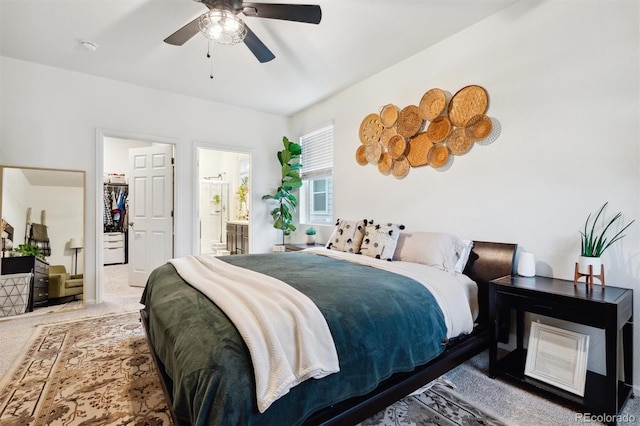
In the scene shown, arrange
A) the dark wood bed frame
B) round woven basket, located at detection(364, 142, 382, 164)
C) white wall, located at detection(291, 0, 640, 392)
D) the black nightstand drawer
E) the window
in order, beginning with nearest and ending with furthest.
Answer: the dark wood bed frame < the black nightstand drawer < white wall, located at detection(291, 0, 640, 392) < round woven basket, located at detection(364, 142, 382, 164) < the window

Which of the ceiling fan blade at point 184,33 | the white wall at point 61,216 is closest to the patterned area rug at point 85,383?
the white wall at point 61,216

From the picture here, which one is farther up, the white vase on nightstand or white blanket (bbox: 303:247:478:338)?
the white vase on nightstand

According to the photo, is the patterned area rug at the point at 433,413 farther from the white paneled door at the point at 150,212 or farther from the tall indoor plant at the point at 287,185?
the white paneled door at the point at 150,212

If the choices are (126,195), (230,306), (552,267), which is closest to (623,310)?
(552,267)

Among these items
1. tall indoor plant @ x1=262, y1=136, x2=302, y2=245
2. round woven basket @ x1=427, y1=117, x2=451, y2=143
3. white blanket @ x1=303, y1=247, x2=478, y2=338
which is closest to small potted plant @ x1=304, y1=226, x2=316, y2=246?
tall indoor plant @ x1=262, y1=136, x2=302, y2=245

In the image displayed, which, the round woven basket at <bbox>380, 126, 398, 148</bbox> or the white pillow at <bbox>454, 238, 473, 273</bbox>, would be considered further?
the round woven basket at <bbox>380, 126, 398, 148</bbox>

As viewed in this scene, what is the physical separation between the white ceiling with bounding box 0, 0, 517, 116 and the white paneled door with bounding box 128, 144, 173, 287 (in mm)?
1120

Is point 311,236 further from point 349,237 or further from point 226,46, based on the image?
point 226,46

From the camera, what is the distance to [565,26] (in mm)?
2156

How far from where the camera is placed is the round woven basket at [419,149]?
10.0 feet

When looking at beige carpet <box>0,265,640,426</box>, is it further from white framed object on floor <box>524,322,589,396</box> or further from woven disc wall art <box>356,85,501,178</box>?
woven disc wall art <box>356,85,501,178</box>

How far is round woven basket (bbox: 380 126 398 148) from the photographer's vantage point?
3389 millimetres

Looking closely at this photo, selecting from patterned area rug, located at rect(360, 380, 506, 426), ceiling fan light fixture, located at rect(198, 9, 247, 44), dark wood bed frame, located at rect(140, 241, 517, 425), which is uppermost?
ceiling fan light fixture, located at rect(198, 9, 247, 44)

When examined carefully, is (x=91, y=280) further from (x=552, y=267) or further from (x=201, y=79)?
(x=552, y=267)
